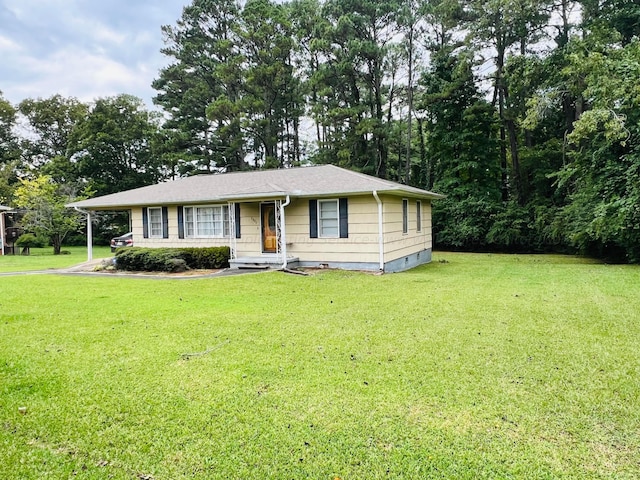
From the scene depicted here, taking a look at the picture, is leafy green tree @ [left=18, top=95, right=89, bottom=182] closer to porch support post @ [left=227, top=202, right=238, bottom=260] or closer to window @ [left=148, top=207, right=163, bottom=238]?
window @ [left=148, top=207, right=163, bottom=238]

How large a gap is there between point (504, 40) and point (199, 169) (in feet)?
70.2

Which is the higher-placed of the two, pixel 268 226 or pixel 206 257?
pixel 268 226

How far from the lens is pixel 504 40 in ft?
67.8

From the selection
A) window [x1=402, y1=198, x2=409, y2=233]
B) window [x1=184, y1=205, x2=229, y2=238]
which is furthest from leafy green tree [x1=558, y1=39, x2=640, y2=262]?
window [x1=184, y1=205, x2=229, y2=238]

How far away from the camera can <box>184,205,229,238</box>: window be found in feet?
44.2

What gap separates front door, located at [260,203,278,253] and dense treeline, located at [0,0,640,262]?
10490 mm

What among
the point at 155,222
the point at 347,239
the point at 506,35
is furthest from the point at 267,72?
the point at 347,239

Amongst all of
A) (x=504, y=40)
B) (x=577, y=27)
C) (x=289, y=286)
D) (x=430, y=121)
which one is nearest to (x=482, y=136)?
(x=430, y=121)

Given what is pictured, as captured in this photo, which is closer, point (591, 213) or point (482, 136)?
point (591, 213)

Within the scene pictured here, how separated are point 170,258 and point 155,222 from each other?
11.0 ft

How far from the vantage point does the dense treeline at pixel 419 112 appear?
47.5 ft

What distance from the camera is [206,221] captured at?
13812 millimetres

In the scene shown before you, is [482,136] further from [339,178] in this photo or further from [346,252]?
[346,252]

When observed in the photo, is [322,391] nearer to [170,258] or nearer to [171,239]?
[170,258]
